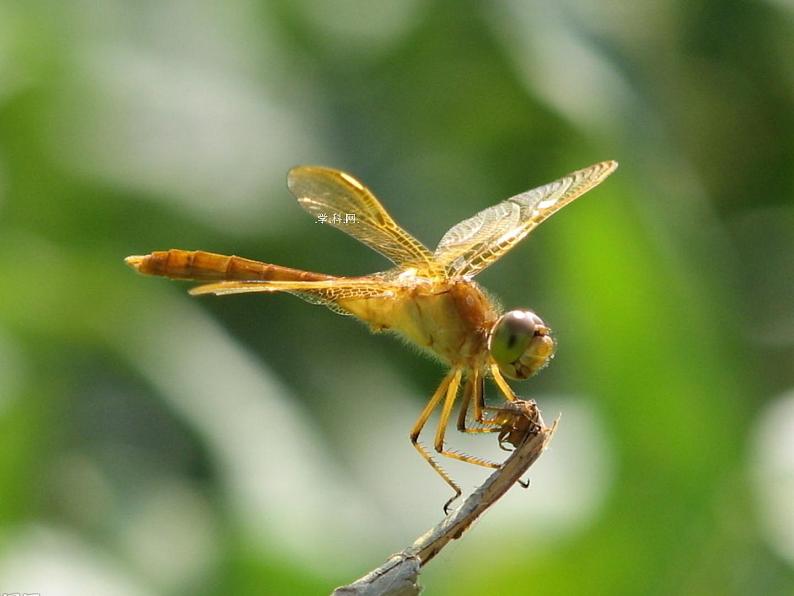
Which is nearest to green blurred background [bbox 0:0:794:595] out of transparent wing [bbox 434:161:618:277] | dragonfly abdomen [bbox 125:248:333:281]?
transparent wing [bbox 434:161:618:277]

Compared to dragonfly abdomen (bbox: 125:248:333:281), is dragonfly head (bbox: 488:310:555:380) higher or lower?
lower

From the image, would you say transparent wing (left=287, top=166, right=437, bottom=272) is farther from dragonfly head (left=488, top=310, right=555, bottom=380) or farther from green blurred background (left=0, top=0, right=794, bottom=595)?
dragonfly head (left=488, top=310, right=555, bottom=380)

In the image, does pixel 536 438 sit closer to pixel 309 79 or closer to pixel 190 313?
pixel 190 313

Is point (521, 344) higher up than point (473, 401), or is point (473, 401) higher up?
point (473, 401)

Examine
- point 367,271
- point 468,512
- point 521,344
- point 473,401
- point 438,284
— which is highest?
point 367,271

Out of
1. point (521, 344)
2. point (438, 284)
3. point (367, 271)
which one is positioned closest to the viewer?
point (521, 344)

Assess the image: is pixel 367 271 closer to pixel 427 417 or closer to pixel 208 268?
pixel 208 268

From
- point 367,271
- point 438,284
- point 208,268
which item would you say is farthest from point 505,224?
point 367,271

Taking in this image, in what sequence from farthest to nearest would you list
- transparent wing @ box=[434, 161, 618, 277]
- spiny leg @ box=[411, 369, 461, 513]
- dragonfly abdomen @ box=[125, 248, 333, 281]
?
dragonfly abdomen @ box=[125, 248, 333, 281], transparent wing @ box=[434, 161, 618, 277], spiny leg @ box=[411, 369, 461, 513]
